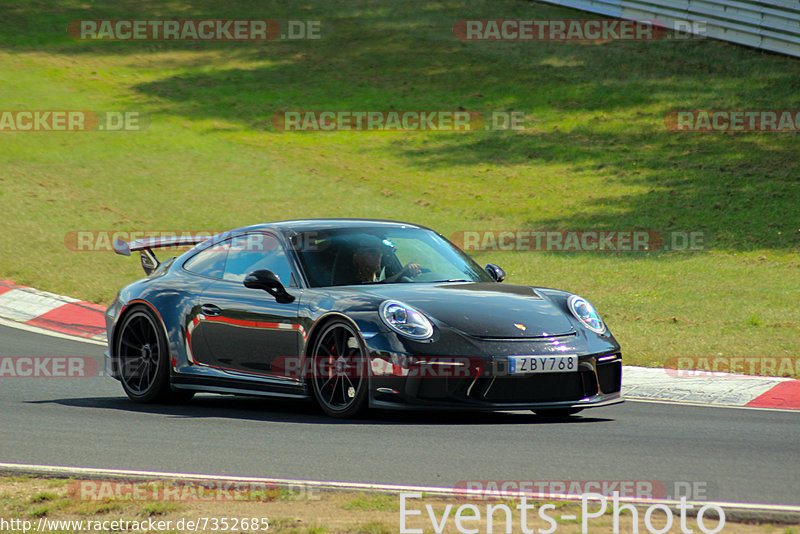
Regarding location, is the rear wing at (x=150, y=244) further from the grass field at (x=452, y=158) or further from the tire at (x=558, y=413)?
the grass field at (x=452, y=158)

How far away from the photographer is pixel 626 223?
18.6 meters

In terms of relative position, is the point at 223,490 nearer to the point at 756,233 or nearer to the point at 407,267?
the point at 407,267

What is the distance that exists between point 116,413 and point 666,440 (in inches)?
153

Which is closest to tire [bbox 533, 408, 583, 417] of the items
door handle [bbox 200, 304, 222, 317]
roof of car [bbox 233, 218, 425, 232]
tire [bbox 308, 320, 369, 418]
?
tire [bbox 308, 320, 369, 418]

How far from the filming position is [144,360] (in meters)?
8.72

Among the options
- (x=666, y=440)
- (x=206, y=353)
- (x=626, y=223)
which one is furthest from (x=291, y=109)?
(x=666, y=440)

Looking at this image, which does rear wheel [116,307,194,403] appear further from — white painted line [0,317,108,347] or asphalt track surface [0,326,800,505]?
white painted line [0,317,108,347]

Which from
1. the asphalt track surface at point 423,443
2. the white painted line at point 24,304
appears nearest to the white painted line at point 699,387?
the asphalt track surface at point 423,443

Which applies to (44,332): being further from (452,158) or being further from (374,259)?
(452,158)

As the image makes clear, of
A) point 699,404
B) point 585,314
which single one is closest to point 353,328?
point 585,314

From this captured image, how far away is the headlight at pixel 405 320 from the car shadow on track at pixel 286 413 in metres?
0.67

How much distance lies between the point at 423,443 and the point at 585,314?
68.5 inches

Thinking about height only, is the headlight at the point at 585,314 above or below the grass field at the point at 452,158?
below

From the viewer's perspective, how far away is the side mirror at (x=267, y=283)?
7.48 m
